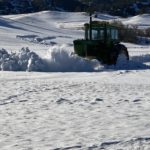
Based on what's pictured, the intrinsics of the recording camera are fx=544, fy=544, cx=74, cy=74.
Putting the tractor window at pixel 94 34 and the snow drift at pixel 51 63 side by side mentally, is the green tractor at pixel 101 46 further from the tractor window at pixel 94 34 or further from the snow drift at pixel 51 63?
the snow drift at pixel 51 63

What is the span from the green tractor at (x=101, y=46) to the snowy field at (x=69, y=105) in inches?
36.0

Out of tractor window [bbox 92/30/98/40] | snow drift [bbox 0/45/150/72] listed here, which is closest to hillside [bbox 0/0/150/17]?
tractor window [bbox 92/30/98/40]

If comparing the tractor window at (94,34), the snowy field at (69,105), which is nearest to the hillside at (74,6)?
the tractor window at (94,34)

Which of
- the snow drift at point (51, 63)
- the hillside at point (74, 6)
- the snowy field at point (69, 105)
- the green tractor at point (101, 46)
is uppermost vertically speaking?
the hillside at point (74, 6)

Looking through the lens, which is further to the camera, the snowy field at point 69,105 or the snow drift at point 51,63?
the snow drift at point 51,63

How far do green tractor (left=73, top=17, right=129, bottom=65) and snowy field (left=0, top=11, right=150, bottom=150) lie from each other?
0.91 metres

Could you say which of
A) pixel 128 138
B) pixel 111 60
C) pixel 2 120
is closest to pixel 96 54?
pixel 111 60

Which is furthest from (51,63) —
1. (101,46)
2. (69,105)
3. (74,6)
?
(74,6)

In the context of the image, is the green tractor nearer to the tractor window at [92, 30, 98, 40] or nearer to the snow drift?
the tractor window at [92, 30, 98, 40]

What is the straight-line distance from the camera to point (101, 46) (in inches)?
784

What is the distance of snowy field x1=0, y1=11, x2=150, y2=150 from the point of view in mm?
6855

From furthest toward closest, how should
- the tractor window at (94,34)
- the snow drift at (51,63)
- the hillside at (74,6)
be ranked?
the hillside at (74,6) < the tractor window at (94,34) < the snow drift at (51,63)

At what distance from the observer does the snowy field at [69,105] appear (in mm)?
6855

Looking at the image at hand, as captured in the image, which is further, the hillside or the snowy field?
the hillside
